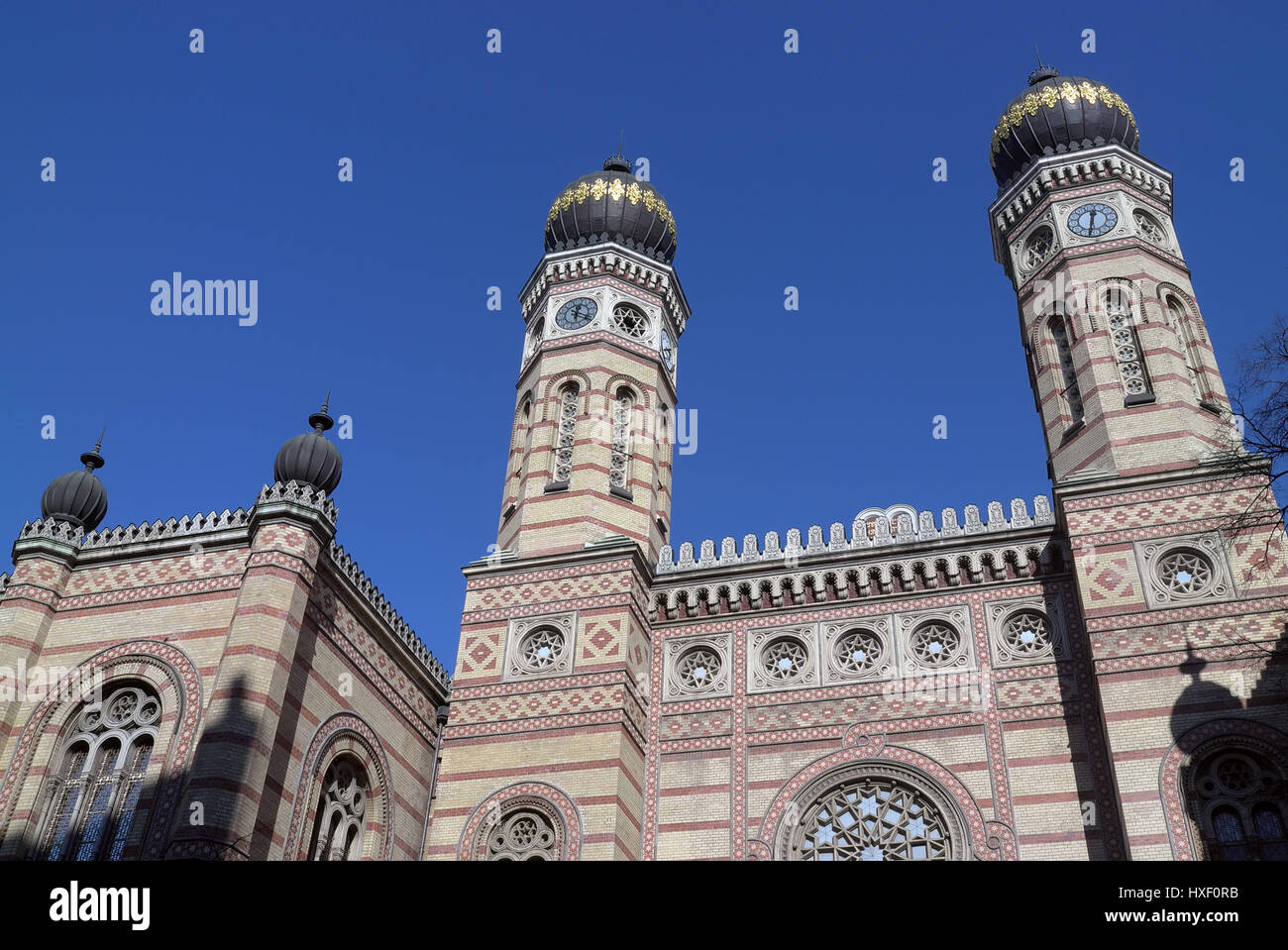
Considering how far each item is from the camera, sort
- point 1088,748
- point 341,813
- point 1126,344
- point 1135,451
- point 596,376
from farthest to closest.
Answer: point 596,376 → point 1126,344 → point 1135,451 → point 341,813 → point 1088,748

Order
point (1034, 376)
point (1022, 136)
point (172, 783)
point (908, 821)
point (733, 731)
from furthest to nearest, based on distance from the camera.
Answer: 1. point (1022, 136)
2. point (1034, 376)
3. point (733, 731)
4. point (908, 821)
5. point (172, 783)

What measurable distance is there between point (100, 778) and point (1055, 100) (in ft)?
69.0

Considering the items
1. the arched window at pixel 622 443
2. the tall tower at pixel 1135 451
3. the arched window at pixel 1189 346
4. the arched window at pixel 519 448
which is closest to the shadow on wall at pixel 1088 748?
the tall tower at pixel 1135 451

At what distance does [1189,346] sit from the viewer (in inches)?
788

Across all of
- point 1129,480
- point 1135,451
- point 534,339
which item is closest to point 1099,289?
point 1135,451

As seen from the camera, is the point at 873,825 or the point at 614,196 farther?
the point at 614,196

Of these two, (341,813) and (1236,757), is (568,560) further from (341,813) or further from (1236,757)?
(1236,757)

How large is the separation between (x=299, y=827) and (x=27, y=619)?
536cm

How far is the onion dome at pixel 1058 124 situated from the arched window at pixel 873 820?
12.9 metres

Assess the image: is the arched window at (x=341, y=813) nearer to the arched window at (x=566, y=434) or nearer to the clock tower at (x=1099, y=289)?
the arched window at (x=566, y=434)

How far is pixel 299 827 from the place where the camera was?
16.5 meters

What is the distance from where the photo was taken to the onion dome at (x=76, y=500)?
62.2 feet
